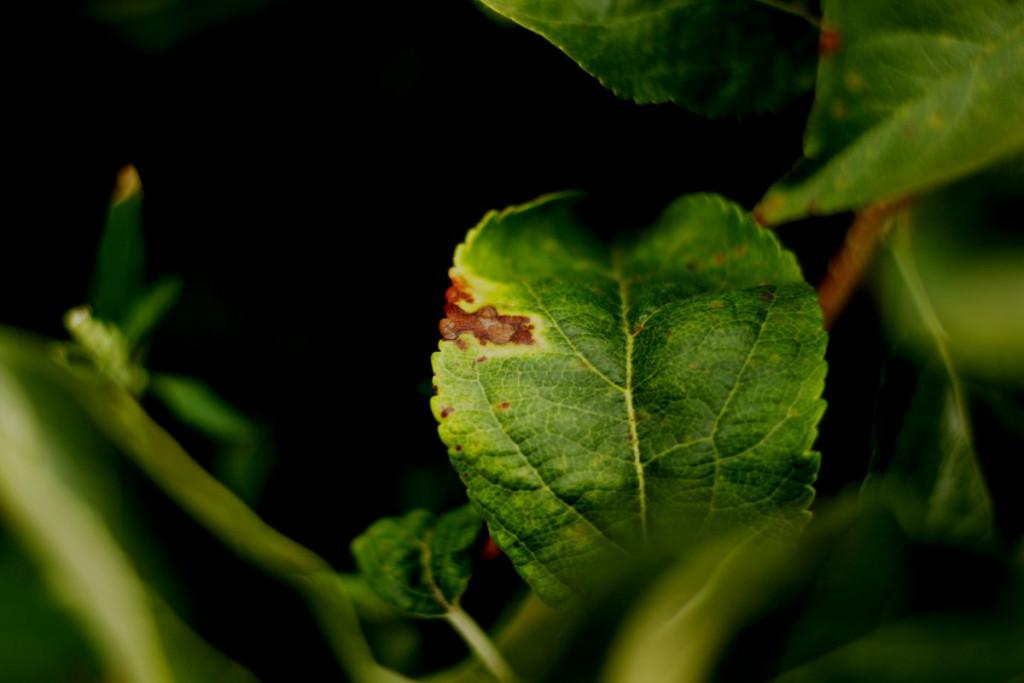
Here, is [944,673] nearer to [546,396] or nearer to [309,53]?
[546,396]

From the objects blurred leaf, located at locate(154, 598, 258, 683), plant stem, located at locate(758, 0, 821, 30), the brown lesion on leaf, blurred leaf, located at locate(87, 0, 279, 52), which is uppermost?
blurred leaf, located at locate(87, 0, 279, 52)

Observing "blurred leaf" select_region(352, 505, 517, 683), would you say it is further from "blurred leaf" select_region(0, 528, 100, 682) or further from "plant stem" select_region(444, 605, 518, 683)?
"blurred leaf" select_region(0, 528, 100, 682)

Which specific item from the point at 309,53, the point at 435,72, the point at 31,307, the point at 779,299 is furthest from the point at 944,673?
the point at 31,307

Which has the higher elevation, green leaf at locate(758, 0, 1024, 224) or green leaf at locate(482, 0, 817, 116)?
green leaf at locate(482, 0, 817, 116)

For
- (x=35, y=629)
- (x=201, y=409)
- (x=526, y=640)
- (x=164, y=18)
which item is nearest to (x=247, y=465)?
(x=201, y=409)

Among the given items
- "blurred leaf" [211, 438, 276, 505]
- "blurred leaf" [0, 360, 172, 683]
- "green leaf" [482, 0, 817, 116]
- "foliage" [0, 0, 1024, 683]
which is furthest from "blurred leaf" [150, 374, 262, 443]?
"green leaf" [482, 0, 817, 116]

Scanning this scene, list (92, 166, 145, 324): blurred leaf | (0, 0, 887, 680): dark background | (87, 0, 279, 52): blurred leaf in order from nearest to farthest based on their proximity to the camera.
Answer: (0, 0, 887, 680): dark background
(92, 166, 145, 324): blurred leaf
(87, 0, 279, 52): blurred leaf

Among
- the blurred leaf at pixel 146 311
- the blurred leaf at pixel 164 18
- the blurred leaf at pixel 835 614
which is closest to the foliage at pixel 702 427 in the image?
the blurred leaf at pixel 835 614
